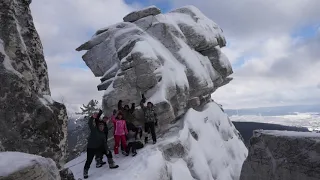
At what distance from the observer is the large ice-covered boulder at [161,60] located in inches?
713

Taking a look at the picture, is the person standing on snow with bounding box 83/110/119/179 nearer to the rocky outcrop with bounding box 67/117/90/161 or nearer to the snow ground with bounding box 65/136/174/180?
the snow ground with bounding box 65/136/174/180

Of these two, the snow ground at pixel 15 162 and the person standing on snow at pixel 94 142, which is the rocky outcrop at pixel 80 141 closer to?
the person standing on snow at pixel 94 142

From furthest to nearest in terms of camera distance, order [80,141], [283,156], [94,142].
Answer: [80,141] → [94,142] → [283,156]

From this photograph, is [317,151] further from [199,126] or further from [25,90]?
[199,126]

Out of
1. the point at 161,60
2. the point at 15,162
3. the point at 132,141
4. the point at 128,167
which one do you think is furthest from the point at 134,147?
the point at 15,162

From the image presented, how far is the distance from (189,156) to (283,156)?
9.05m

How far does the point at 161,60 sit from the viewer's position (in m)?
19.7

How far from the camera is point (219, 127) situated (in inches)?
922

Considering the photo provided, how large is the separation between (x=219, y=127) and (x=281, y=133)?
14958mm

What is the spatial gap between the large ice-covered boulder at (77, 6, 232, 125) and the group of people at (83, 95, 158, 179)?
1676 millimetres

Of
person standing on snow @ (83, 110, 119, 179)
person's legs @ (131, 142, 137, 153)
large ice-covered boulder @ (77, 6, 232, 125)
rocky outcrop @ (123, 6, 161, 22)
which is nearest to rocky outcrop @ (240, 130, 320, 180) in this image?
person standing on snow @ (83, 110, 119, 179)

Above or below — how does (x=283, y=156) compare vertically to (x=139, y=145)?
above

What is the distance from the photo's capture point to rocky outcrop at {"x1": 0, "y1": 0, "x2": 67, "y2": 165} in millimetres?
6820

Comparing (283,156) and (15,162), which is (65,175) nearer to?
(15,162)
